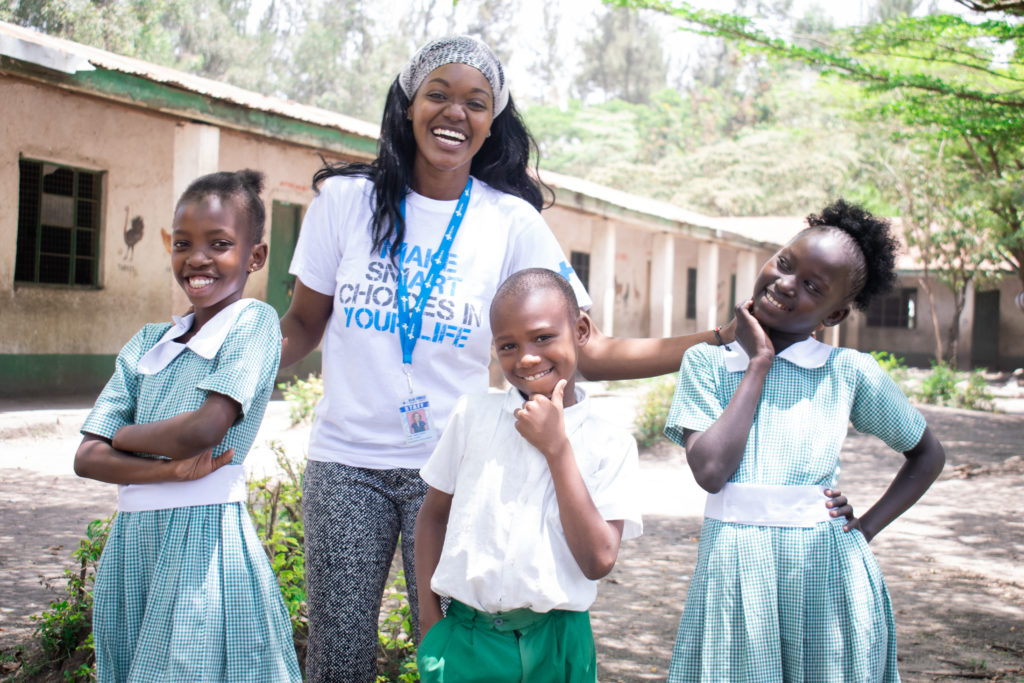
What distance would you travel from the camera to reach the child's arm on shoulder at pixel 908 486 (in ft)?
7.16

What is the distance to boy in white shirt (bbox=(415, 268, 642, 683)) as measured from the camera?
1.72 m

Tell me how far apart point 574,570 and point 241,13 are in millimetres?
31717

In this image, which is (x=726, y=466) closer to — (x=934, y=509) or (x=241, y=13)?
(x=934, y=509)

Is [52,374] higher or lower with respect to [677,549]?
higher

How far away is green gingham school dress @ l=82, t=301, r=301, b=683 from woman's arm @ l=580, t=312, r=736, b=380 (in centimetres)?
76

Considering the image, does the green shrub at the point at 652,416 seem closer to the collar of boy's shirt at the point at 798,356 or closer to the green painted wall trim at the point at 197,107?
the green painted wall trim at the point at 197,107

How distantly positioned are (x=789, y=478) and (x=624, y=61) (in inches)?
2080

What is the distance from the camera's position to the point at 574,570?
5.81 ft

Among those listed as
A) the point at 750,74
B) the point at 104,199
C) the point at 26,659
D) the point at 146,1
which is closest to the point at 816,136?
the point at 750,74

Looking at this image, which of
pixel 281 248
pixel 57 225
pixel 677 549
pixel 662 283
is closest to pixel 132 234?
pixel 57 225

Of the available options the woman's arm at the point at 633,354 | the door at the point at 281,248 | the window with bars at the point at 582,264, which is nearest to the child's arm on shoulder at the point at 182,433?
the woman's arm at the point at 633,354

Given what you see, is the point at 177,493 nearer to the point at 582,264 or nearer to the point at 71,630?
the point at 71,630

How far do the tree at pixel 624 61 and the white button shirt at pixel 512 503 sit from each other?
171 feet

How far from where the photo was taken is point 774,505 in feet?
6.73
